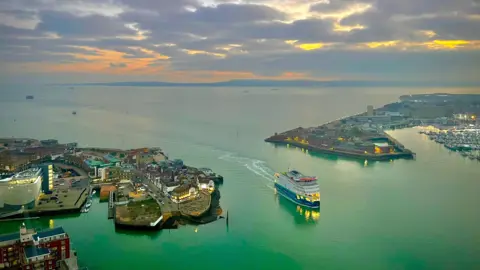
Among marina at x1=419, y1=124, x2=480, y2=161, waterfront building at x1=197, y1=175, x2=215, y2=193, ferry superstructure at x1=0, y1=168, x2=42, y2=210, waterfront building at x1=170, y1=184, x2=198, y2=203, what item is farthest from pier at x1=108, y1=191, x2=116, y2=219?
marina at x1=419, y1=124, x2=480, y2=161

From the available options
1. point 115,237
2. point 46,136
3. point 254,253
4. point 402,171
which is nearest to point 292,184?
point 254,253

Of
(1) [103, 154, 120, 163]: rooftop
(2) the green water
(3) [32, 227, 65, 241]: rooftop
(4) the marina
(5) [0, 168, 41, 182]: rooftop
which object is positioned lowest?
(2) the green water

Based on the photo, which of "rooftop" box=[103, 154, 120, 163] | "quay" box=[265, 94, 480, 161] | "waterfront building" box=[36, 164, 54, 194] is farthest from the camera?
"quay" box=[265, 94, 480, 161]

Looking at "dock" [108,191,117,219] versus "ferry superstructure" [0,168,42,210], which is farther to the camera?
"ferry superstructure" [0,168,42,210]

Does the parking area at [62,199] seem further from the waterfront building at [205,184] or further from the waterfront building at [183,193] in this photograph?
the waterfront building at [205,184]

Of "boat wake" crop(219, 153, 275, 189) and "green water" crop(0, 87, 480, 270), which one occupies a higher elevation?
"boat wake" crop(219, 153, 275, 189)

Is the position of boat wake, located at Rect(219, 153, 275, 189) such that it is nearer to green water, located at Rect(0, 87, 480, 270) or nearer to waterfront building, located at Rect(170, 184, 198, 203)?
green water, located at Rect(0, 87, 480, 270)

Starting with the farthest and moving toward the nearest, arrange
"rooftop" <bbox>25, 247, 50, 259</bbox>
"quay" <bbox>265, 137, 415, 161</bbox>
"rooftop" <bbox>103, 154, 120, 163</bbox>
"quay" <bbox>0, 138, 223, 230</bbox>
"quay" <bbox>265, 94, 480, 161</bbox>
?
1. "quay" <bbox>265, 94, 480, 161</bbox>
2. "quay" <bbox>265, 137, 415, 161</bbox>
3. "rooftop" <bbox>103, 154, 120, 163</bbox>
4. "quay" <bbox>0, 138, 223, 230</bbox>
5. "rooftop" <bbox>25, 247, 50, 259</bbox>

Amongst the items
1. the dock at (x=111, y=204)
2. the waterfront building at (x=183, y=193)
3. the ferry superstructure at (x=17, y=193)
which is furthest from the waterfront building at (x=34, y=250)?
the waterfront building at (x=183, y=193)
